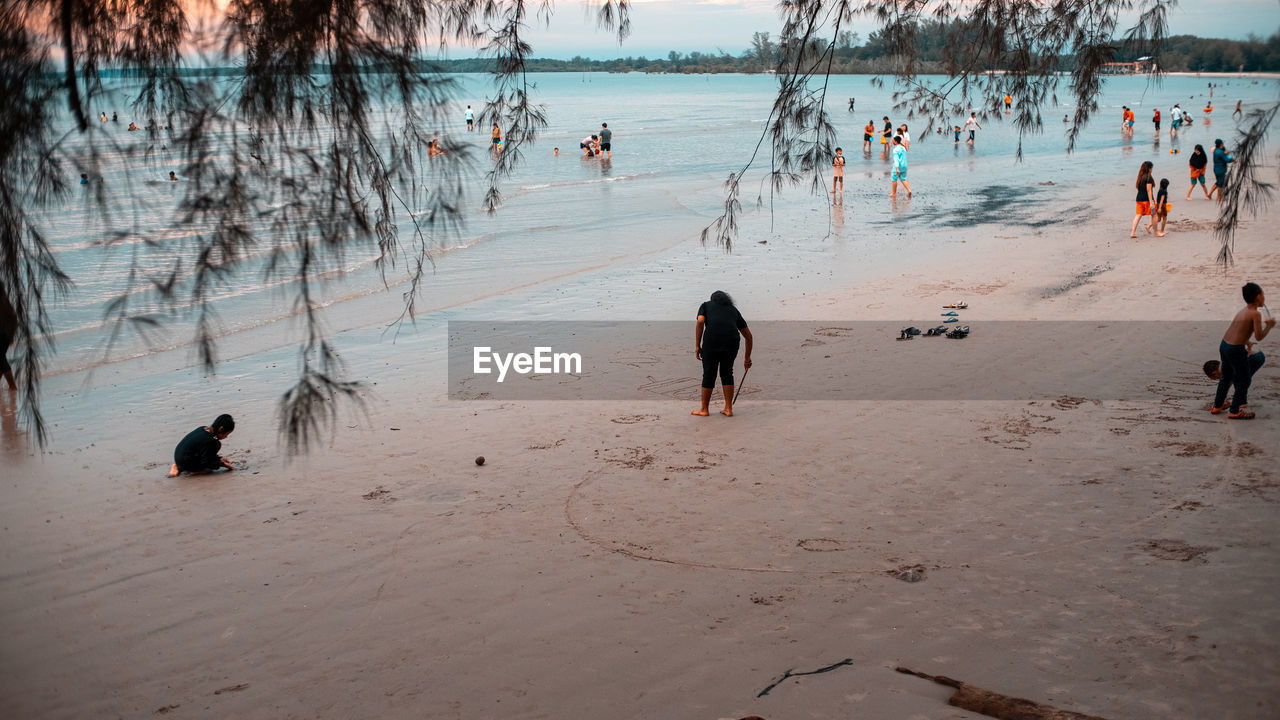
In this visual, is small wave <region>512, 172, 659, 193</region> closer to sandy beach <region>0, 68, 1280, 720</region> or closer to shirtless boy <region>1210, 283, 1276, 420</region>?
sandy beach <region>0, 68, 1280, 720</region>

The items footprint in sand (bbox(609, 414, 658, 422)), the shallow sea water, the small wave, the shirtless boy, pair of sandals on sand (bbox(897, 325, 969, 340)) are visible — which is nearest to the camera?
the shallow sea water

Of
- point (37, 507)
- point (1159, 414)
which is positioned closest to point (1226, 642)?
point (1159, 414)

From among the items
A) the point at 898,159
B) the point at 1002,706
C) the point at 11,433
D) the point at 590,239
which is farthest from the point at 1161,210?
the point at 11,433

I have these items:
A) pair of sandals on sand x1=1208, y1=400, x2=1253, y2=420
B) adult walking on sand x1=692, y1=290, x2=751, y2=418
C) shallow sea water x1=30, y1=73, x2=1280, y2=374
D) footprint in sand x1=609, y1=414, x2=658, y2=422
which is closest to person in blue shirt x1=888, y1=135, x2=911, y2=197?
shallow sea water x1=30, y1=73, x2=1280, y2=374

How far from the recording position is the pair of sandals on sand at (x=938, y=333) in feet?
43.4

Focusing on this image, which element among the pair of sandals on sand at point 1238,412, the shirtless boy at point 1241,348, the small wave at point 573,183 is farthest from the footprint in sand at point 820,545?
the small wave at point 573,183

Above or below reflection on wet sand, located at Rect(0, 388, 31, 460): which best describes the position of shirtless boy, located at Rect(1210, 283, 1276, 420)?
above

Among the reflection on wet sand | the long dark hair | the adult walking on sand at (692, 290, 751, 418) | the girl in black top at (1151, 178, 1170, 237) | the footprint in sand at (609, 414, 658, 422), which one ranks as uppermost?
the long dark hair

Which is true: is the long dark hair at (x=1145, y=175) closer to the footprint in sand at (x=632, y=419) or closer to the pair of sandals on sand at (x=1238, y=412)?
the pair of sandals on sand at (x=1238, y=412)

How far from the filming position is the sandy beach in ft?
18.3

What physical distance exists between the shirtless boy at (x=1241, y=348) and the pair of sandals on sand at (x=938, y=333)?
154 inches

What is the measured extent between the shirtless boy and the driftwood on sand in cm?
588

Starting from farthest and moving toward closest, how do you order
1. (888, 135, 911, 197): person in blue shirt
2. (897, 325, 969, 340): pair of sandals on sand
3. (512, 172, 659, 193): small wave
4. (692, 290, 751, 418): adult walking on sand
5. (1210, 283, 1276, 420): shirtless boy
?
(512, 172, 659, 193): small wave, (888, 135, 911, 197): person in blue shirt, (897, 325, 969, 340): pair of sandals on sand, (692, 290, 751, 418): adult walking on sand, (1210, 283, 1276, 420): shirtless boy

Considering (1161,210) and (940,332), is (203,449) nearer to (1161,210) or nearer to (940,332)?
(940,332)
